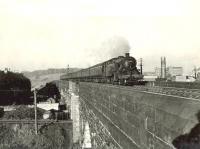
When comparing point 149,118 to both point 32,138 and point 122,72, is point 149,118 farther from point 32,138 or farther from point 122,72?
point 32,138

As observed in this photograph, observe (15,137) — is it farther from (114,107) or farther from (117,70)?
(114,107)

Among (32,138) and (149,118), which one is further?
(32,138)

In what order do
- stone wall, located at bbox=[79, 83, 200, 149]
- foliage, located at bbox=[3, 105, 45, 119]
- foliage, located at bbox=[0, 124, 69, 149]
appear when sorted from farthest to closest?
foliage, located at bbox=[3, 105, 45, 119] → foliage, located at bbox=[0, 124, 69, 149] → stone wall, located at bbox=[79, 83, 200, 149]

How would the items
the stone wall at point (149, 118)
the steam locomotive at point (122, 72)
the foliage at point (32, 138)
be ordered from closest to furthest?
the stone wall at point (149, 118), the steam locomotive at point (122, 72), the foliage at point (32, 138)

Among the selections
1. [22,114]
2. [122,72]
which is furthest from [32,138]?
[122,72]

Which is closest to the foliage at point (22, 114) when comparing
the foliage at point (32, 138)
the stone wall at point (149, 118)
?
the foliage at point (32, 138)

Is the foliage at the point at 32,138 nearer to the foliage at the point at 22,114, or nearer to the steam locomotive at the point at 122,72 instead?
the foliage at the point at 22,114

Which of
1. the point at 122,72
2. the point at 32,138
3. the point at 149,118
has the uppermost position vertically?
the point at 122,72

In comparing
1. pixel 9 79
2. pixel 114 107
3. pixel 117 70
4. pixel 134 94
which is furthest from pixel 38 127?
pixel 9 79

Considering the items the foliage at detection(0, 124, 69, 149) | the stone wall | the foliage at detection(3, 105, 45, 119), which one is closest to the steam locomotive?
the stone wall

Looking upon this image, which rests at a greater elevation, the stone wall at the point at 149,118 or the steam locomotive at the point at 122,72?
the steam locomotive at the point at 122,72

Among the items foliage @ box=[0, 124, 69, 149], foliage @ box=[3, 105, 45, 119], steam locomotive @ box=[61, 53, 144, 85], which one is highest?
steam locomotive @ box=[61, 53, 144, 85]

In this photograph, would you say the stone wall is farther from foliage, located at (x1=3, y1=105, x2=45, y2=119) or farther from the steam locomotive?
foliage, located at (x1=3, y1=105, x2=45, y2=119)
